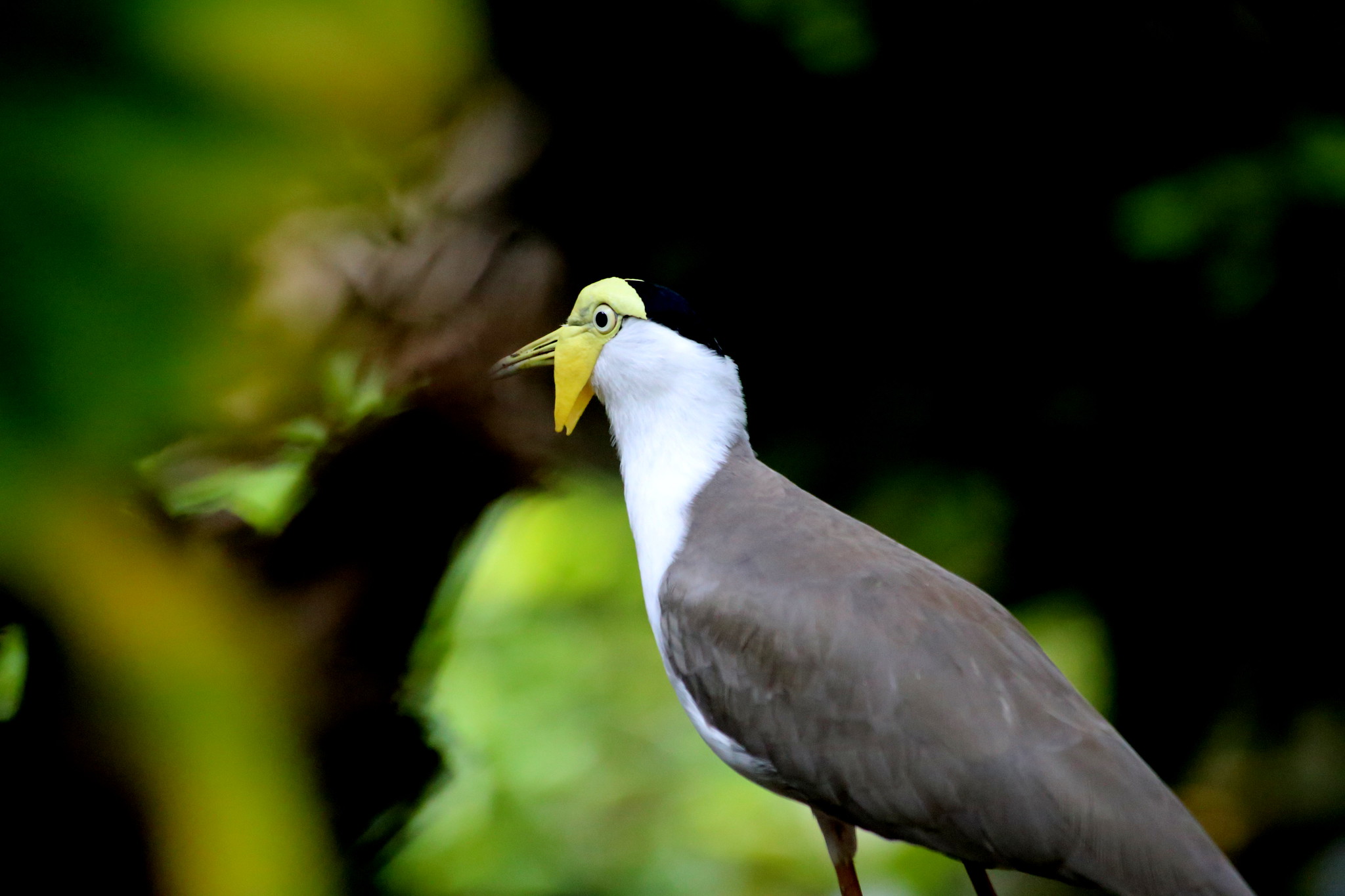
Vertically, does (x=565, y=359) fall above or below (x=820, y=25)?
below

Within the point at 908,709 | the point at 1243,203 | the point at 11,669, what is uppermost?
the point at 1243,203

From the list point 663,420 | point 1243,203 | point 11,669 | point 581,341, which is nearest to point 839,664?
point 663,420

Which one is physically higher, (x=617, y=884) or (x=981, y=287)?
(x=981, y=287)

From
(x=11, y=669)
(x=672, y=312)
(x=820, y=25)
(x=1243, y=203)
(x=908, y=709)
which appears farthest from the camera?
(x=820, y=25)

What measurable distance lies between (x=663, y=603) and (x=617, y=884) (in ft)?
3.04

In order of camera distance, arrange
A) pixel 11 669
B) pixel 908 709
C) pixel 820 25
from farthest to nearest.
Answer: pixel 820 25, pixel 11 669, pixel 908 709

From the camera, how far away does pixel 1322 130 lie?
2.06m

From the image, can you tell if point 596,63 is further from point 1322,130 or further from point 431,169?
point 1322,130

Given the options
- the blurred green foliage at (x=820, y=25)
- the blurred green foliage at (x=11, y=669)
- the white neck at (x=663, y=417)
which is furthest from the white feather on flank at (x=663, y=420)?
the blurred green foliage at (x=820, y=25)

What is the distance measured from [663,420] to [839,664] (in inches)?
15.8

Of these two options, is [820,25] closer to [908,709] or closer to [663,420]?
[663,420]

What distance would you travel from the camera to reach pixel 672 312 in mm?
1432

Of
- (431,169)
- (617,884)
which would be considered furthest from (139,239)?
(617,884)

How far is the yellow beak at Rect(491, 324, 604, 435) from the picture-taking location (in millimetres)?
1453
